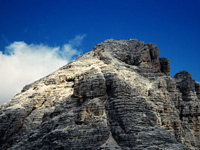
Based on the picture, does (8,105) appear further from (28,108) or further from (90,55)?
(90,55)

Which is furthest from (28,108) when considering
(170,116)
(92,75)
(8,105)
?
(170,116)

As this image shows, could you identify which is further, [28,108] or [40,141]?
[28,108]

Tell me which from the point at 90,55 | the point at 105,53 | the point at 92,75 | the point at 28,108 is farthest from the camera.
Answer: the point at 90,55

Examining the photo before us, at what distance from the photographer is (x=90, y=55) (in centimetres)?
5944

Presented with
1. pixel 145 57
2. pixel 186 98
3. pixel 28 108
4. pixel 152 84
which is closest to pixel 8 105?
pixel 28 108

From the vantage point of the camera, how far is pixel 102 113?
113 ft

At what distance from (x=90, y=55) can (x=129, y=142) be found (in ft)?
112

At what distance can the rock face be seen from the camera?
102ft

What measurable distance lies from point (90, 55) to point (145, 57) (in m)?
15.5

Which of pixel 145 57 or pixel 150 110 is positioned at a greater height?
pixel 145 57

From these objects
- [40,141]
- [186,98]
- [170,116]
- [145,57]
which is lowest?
[40,141]

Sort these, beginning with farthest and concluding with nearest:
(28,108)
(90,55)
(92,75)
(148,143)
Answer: (90,55) → (28,108) → (92,75) → (148,143)

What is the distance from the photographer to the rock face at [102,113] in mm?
31094

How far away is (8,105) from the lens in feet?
150
